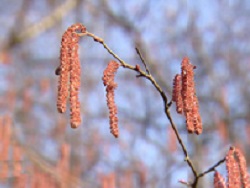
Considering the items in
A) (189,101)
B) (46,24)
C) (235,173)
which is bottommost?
(235,173)

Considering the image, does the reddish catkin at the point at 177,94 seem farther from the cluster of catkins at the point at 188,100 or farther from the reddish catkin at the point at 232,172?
the reddish catkin at the point at 232,172

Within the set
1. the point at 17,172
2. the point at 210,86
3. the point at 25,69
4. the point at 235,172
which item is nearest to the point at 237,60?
the point at 210,86

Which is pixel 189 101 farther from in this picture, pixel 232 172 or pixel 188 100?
pixel 232 172

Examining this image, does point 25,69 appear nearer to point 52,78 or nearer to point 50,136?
point 52,78

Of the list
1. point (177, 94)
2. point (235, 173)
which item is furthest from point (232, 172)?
point (177, 94)

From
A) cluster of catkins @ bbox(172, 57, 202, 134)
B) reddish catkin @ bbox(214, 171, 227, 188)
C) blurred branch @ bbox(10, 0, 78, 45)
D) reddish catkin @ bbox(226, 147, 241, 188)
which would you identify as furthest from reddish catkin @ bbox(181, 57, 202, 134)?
blurred branch @ bbox(10, 0, 78, 45)

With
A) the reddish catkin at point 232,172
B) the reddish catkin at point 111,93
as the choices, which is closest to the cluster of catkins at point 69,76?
the reddish catkin at point 111,93
